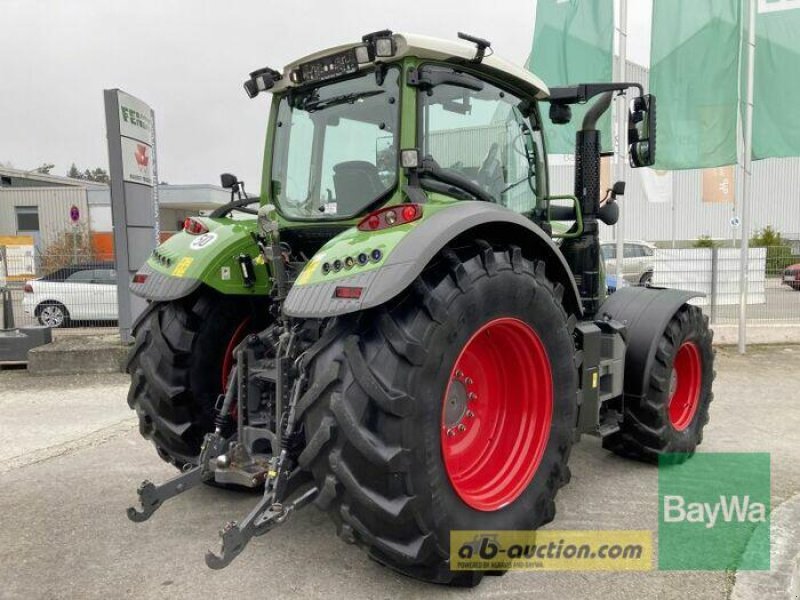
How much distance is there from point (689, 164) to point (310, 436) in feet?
26.3

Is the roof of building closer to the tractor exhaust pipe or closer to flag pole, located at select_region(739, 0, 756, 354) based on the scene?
flag pole, located at select_region(739, 0, 756, 354)

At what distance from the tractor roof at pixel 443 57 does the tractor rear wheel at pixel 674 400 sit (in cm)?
183

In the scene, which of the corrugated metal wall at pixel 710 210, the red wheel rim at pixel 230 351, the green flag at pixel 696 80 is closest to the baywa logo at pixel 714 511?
the red wheel rim at pixel 230 351

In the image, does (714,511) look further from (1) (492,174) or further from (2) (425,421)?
(1) (492,174)

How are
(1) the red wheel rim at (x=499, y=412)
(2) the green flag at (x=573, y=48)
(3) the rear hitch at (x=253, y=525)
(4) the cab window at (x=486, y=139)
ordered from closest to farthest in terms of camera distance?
(3) the rear hitch at (x=253, y=525), (1) the red wheel rim at (x=499, y=412), (4) the cab window at (x=486, y=139), (2) the green flag at (x=573, y=48)

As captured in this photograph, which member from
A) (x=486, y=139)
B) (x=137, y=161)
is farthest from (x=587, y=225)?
(x=137, y=161)

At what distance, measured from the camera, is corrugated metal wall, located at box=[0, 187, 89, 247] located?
105 feet

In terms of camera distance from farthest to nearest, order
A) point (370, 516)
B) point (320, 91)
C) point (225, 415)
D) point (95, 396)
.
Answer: point (95, 396) < point (320, 91) < point (225, 415) < point (370, 516)

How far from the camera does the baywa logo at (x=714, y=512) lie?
2920 millimetres

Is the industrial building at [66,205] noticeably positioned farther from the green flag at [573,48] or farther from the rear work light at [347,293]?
→ the rear work light at [347,293]

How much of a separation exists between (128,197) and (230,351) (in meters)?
5.41

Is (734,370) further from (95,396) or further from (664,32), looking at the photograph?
(95,396)

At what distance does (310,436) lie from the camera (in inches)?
98.0

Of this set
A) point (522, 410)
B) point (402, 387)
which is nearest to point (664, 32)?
point (522, 410)
